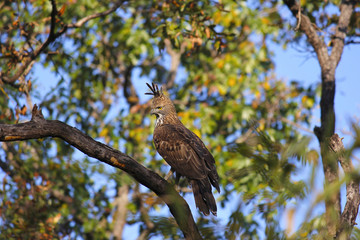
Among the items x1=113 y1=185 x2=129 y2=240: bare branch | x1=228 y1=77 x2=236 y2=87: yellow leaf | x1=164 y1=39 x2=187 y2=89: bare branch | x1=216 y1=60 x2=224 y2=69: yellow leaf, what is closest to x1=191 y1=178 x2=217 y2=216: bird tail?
x1=113 y1=185 x2=129 y2=240: bare branch

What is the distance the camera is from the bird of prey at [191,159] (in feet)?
17.1

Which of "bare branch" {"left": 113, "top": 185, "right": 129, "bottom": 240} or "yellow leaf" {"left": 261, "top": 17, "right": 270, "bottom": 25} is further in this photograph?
"yellow leaf" {"left": 261, "top": 17, "right": 270, "bottom": 25}

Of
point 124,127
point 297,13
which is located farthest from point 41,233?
point 297,13

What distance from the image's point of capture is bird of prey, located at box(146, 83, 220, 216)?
17.1 ft

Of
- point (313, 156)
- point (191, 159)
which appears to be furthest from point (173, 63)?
point (313, 156)

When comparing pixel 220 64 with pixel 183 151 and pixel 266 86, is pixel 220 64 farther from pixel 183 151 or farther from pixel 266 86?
pixel 183 151

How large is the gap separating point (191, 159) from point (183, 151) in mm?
213

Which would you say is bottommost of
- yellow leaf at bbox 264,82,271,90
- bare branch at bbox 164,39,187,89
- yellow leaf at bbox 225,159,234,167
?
yellow leaf at bbox 225,159,234,167

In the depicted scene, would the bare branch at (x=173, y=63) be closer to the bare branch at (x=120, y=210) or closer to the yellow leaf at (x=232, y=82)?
the yellow leaf at (x=232, y=82)

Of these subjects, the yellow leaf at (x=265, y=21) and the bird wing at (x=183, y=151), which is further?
the yellow leaf at (x=265, y=21)

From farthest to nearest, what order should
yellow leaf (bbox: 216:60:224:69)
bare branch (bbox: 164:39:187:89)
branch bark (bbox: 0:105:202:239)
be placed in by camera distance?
bare branch (bbox: 164:39:187:89) < yellow leaf (bbox: 216:60:224:69) < branch bark (bbox: 0:105:202:239)

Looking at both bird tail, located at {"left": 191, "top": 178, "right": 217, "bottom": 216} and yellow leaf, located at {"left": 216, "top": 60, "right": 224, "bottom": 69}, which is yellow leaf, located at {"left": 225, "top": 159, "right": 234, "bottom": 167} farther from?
bird tail, located at {"left": 191, "top": 178, "right": 217, "bottom": 216}

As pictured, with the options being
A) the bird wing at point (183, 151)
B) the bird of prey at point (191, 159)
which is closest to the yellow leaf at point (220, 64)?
the bird of prey at point (191, 159)

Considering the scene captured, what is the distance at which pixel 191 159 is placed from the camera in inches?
226
